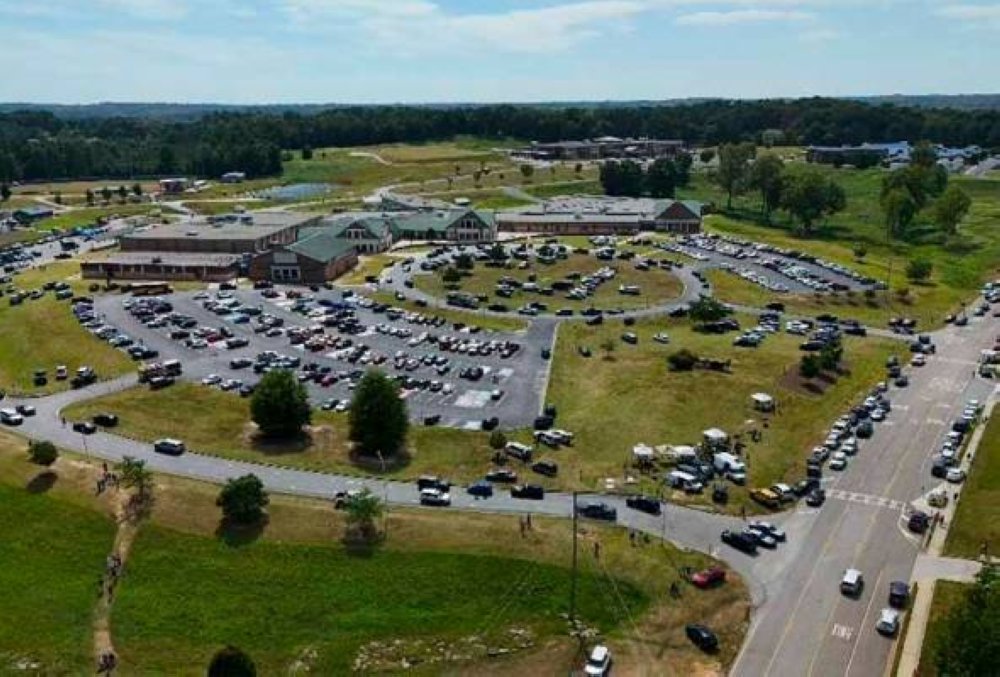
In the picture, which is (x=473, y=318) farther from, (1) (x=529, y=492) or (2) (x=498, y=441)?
(1) (x=529, y=492)

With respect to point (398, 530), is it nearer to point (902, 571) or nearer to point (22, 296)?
point (902, 571)

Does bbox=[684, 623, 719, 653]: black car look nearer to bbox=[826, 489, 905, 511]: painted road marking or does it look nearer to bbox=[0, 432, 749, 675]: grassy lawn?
bbox=[0, 432, 749, 675]: grassy lawn

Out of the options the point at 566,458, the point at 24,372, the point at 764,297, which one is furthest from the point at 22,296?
the point at 764,297

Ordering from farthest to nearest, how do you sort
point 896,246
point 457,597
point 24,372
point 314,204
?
point 314,204
point 896,246
point 24,372
point 457,597

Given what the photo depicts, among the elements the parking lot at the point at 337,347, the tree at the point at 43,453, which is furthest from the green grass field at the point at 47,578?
the parking lot at the point at 337,347

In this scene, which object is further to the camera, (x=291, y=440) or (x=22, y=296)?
(x=22, y=296)

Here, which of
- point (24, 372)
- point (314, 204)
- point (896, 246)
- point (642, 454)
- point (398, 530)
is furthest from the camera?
point (314, 204)
